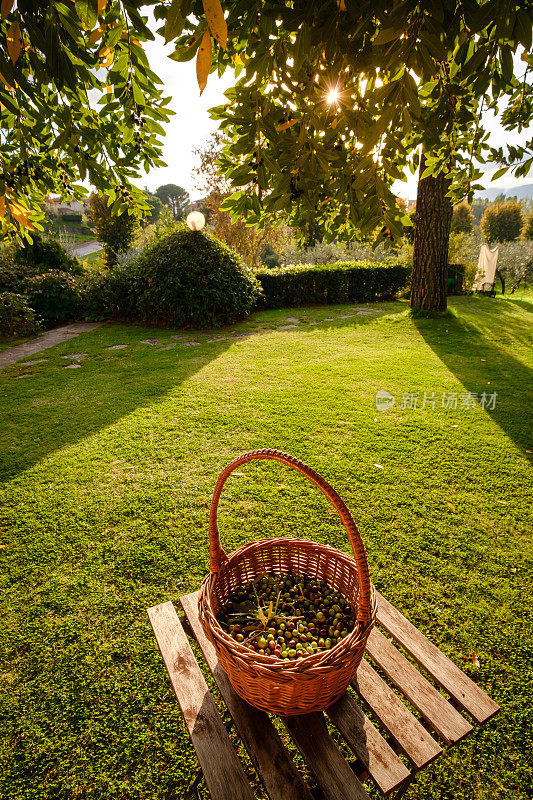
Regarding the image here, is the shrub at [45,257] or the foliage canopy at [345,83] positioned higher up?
the shrub at [45,257]

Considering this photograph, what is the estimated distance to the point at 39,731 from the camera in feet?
6.03

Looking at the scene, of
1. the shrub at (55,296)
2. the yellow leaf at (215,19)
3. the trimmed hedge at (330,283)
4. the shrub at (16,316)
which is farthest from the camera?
the trimmed hedge at (330,283)

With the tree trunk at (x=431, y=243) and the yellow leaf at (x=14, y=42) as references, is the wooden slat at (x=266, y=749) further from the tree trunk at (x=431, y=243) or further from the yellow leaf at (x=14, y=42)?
the tree trunk at (x=431, y=243)

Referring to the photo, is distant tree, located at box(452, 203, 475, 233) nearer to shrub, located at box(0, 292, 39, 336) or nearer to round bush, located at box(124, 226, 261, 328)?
round bush, located at box(124, 226, 261, 328)

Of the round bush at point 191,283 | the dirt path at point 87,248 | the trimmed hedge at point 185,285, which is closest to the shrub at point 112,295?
the trimmed hedge at point 185,285

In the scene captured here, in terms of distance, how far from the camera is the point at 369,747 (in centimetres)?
134

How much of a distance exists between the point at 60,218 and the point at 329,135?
68.7 m

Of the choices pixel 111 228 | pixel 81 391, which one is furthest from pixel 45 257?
pixel 111 228

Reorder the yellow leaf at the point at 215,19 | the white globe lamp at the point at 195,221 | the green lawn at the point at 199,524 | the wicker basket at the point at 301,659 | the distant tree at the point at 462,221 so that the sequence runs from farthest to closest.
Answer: the distant tree at the point at 462,221, the white globe lamp at the point at 195,221, the green lawn at the point at 199,524, the wicker basket at the point at 301,659, the yellow leaf at the point at 215,19

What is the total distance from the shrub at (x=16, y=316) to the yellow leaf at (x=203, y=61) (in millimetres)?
10467

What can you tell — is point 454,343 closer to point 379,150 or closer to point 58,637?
point 379,150

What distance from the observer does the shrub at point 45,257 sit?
40.0 ft

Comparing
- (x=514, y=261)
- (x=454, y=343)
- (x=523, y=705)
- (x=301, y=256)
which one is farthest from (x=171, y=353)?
(x=514, y=261)

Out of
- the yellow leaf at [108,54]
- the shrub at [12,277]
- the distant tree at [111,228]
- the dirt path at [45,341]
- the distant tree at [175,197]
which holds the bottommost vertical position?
the dirt path at [45,341]
